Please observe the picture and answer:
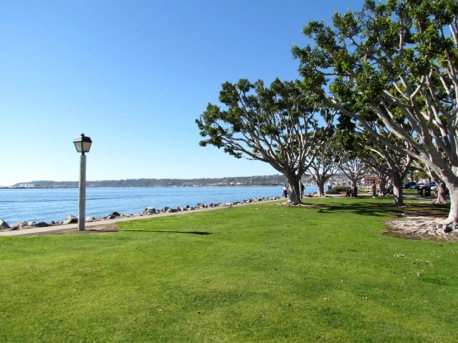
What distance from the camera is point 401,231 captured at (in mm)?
13562

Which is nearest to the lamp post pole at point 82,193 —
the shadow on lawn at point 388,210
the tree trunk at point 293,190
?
the shadow on lawn at point 388,210

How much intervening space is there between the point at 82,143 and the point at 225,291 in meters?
10.3

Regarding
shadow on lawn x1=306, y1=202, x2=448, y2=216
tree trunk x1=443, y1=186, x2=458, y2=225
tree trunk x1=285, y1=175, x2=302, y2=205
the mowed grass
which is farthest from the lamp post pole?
tree trunk x1=285, y1=175, x2=302, y2=205

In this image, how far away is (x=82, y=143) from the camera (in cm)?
1393

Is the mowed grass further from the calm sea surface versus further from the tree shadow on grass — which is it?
the calm sea surface

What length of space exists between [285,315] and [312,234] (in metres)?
7.90

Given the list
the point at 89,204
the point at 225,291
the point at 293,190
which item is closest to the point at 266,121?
the point at 293,190

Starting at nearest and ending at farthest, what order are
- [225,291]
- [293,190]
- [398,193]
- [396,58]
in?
[225,291] → [396,58] → [398,193] → [293,190]

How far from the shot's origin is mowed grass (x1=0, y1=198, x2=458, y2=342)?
4.43 m

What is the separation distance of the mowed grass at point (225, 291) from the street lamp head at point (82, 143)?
4.53 m

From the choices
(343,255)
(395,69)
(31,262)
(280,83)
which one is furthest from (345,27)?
(31,262)

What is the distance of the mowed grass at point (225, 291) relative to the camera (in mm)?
4434

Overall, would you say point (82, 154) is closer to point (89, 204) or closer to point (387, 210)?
point (387, 210)

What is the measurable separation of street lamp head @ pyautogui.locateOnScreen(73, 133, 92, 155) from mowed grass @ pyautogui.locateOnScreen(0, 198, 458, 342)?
4.53 metres
